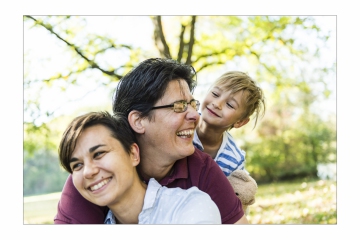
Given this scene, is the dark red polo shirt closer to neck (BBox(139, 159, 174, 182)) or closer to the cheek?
neck (BBox(139, 159, 174, 182))

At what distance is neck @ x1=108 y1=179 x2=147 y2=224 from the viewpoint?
2.20 meters

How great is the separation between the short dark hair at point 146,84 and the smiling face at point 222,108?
27.1 inches

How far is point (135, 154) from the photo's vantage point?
7.62ft

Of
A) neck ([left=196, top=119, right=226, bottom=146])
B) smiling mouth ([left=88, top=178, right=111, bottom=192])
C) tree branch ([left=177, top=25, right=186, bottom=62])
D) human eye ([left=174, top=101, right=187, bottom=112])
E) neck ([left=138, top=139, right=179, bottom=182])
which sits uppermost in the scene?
tree branch ([left=177, top=25, right=186, bottom=62])

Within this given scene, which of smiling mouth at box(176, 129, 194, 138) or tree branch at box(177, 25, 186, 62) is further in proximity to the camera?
tree branch at box(177, 25, 186, 62)

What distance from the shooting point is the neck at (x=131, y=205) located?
2.20 m

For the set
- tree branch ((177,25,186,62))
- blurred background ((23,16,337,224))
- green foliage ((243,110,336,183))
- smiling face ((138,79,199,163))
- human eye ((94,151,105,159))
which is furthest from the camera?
green foliage ((243,110,336,183))

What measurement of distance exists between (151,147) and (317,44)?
18.4ft

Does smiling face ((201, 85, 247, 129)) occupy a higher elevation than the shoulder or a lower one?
higher

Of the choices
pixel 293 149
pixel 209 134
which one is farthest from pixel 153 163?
pixel 293 149

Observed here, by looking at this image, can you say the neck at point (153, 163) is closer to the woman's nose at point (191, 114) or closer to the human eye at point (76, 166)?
the woman's nose at point (191, 114)

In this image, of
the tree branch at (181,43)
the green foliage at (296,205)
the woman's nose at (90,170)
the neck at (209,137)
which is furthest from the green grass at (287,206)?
the woman's nose at (90,170)

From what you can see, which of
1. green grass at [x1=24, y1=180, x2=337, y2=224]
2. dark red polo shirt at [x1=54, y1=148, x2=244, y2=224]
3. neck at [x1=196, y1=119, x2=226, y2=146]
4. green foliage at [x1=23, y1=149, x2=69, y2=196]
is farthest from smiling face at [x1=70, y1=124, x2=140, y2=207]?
green foliage at [x1=23, y1=149, x2=69, y2=196]
